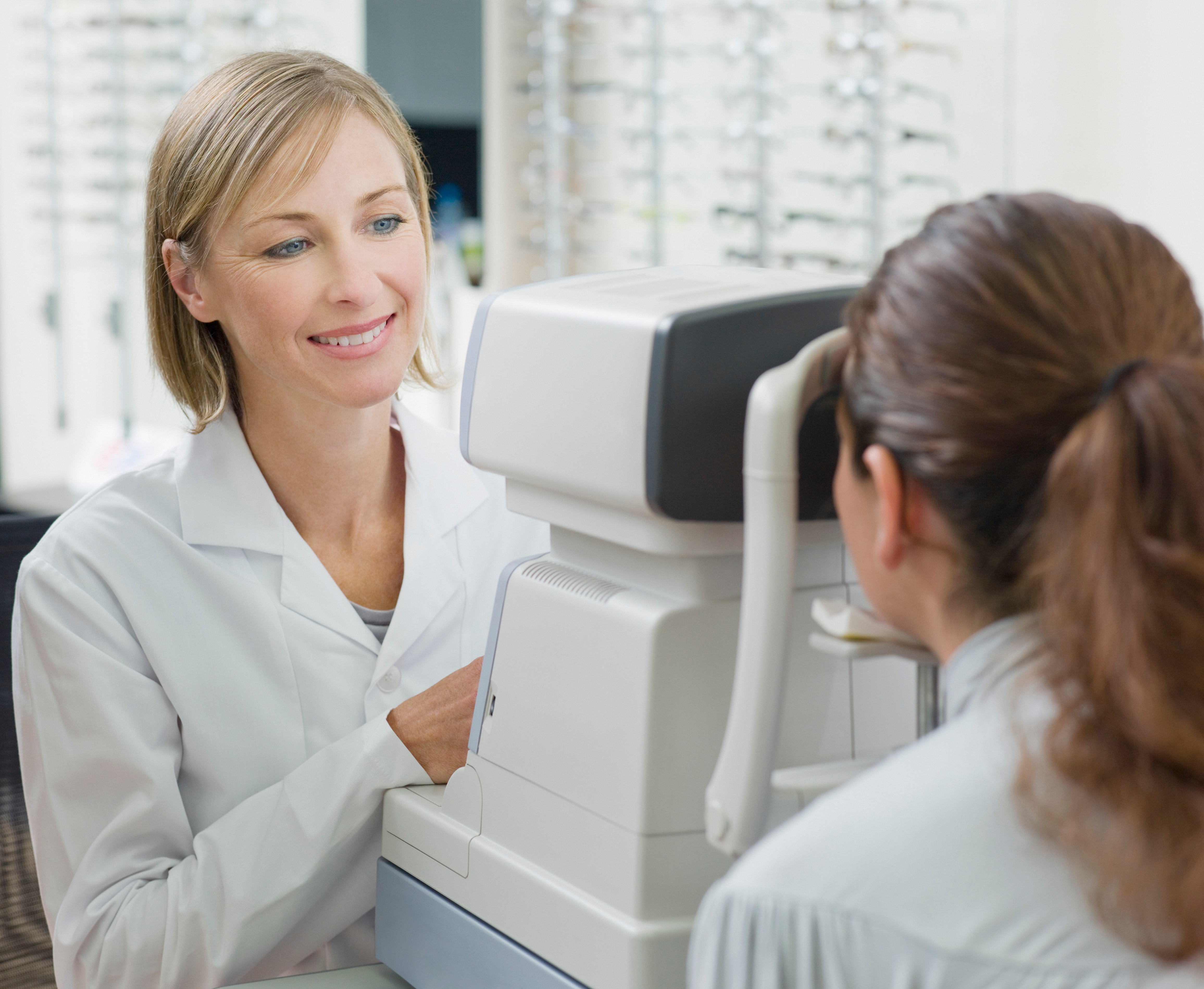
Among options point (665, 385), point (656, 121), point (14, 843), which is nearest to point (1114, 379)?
point (665, 385)

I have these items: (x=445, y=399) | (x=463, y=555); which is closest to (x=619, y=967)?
(x=463, y=555)

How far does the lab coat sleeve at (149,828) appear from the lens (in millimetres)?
1062

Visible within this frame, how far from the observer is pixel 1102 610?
566 mm

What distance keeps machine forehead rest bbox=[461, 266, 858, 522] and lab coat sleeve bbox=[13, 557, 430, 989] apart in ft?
1.25

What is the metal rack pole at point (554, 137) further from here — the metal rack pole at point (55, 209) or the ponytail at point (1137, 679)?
the ponytail at point (1137, 679)

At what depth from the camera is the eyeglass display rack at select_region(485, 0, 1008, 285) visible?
382 cm

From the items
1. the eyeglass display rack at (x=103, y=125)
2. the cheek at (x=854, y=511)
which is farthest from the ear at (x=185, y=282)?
the eyeglass display rack at (x=103, y=125)

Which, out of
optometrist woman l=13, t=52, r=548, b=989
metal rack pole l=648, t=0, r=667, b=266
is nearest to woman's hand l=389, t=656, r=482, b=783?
optometrist woman l=13, t=52, r=548, b=989

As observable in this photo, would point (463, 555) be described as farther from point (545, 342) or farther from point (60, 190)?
point (60, 190)

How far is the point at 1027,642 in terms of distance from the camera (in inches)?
24.6

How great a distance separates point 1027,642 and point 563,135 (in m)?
4.55

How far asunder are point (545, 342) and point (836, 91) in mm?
3365

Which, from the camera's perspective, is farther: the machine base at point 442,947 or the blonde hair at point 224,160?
the blonde hair at point 224,160

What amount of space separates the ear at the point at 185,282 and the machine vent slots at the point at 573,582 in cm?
55
